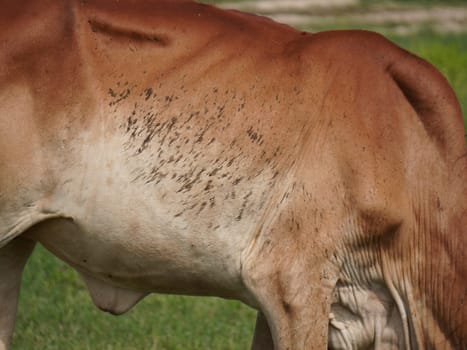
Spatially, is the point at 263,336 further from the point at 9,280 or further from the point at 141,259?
the point at 9,280

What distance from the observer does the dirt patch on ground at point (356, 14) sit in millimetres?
15047

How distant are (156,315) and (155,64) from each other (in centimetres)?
237

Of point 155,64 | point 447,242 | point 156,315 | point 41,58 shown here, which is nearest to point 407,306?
point 447,242

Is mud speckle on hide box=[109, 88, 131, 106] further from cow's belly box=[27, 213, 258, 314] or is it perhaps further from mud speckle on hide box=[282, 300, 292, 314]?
mud speckle on hide box=[282, 300, 292, 314]

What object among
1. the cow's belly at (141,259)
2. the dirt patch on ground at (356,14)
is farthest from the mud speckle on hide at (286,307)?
the dirt patch on ground at (356,14)

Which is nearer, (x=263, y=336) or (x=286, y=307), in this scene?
(x=286, y=307)

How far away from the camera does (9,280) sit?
4.59 m

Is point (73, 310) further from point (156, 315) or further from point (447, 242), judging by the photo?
point (447, 242)

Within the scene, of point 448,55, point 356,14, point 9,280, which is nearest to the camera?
point 9,280

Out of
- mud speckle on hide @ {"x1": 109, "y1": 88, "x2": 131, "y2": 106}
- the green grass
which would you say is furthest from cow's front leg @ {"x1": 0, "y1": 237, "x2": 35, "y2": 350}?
the green grass

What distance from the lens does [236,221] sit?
3.93 meters

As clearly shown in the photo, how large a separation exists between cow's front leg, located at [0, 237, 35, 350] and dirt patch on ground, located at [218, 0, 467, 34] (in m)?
10.2

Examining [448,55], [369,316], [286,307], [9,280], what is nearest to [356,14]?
[448,55]

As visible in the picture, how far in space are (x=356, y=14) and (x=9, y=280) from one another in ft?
39.7
